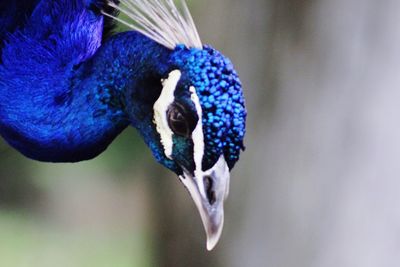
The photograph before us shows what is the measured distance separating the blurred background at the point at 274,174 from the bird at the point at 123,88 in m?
0.20

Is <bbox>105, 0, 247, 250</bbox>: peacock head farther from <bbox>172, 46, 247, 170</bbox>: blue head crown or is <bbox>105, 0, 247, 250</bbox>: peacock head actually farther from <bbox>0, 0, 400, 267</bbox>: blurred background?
<bbox>0, 0, 400, 267</bbox>: blurred background

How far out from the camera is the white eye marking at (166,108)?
774 mm

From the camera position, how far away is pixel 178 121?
783 mm

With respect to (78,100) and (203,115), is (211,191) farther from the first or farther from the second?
(78,100)

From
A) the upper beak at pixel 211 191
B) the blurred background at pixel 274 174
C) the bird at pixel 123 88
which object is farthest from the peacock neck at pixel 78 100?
the blurred background at pixel 274 174

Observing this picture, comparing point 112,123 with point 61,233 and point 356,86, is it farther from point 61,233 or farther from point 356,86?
point 356,86

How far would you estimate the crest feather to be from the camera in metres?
0.81

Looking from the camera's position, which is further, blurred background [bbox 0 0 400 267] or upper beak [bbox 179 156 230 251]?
blurred background [bbox 0 0 400 267]

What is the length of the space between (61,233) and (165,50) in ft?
1.83

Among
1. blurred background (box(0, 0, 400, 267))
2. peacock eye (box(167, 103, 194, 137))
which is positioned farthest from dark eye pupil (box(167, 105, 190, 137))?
blurred background (box(0, 0, 400, 267))

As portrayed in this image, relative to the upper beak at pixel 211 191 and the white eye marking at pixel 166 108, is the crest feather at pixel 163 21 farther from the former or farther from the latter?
the upper beak at pixel 211 191

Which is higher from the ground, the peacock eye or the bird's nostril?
the peacock eye

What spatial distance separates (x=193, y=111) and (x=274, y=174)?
1.73 ft

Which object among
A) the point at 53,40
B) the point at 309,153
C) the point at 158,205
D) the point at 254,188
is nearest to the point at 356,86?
the point at 309,153
